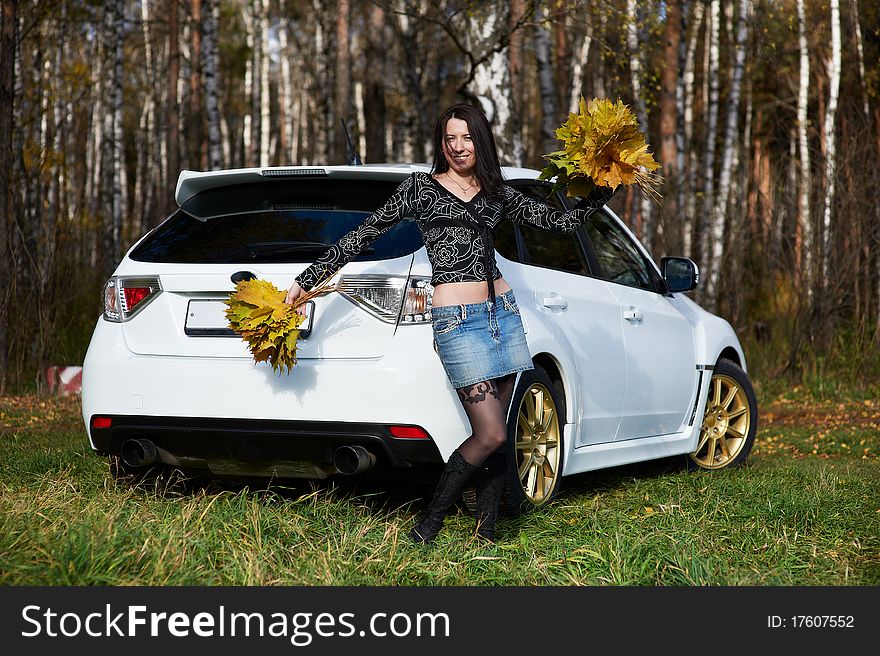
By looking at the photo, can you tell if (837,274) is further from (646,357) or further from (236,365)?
(236,365)

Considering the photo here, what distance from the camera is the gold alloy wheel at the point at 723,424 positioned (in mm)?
7579

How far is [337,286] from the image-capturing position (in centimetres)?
493

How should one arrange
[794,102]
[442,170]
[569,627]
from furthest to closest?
[794,102] < [442,170] < [569,627]

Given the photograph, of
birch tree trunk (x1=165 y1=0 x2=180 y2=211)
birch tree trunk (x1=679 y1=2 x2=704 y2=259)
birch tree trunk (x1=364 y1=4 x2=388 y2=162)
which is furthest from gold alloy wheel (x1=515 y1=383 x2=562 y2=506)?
birch tree trunk (x1=165 y1=0 x2=180 y2=211)

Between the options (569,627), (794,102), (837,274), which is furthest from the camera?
(794,102)

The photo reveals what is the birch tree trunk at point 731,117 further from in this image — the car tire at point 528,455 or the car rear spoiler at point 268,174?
the car rear spoiler at point 268,174

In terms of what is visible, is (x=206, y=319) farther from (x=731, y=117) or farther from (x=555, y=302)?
(x=731, y=117)

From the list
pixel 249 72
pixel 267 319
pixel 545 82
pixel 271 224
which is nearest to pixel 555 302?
pixel 271 224

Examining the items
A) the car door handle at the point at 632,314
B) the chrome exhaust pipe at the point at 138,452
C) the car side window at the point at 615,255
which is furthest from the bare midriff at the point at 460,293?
the car door handle at the point at 632,314

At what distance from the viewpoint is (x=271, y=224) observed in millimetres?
5340

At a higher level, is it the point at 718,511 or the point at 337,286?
the point at 337,286

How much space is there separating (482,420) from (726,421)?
3.48 m

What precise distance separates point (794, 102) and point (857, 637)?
28.8 meters

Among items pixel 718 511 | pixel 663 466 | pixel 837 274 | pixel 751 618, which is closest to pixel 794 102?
pixel 837 274
